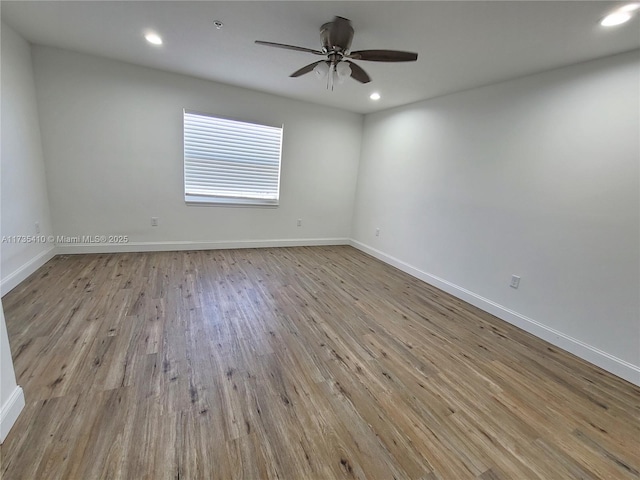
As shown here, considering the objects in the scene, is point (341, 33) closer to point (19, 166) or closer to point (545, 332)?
point (545, 332)

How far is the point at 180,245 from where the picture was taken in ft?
13.6

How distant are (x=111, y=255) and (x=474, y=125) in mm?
4956

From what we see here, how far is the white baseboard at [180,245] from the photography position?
3.62 meters

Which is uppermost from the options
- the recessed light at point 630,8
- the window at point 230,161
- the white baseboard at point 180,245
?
the recessed light at point 630,8

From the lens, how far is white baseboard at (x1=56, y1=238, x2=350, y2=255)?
143 inches

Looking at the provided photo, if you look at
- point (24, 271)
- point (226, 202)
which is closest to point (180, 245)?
point (226, 202)

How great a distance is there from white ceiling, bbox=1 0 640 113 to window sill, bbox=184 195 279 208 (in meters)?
1.75

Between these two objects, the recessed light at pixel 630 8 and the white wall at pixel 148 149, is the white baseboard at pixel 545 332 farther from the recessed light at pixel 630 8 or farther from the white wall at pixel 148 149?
the white wall at pixel 148 149

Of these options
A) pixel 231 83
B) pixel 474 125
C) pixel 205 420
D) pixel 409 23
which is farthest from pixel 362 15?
pixel 205 420

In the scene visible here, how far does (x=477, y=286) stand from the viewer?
10.4ft

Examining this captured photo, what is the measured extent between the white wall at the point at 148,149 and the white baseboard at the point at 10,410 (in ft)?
9.43

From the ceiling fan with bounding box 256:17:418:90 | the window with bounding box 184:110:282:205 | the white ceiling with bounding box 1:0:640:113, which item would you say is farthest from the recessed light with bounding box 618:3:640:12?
the window with bounding box 184:110:282:205

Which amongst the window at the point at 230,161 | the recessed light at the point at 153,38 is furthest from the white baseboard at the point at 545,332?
the recessed light at the point at 153,38

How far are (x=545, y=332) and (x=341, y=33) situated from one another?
10.4 ft
